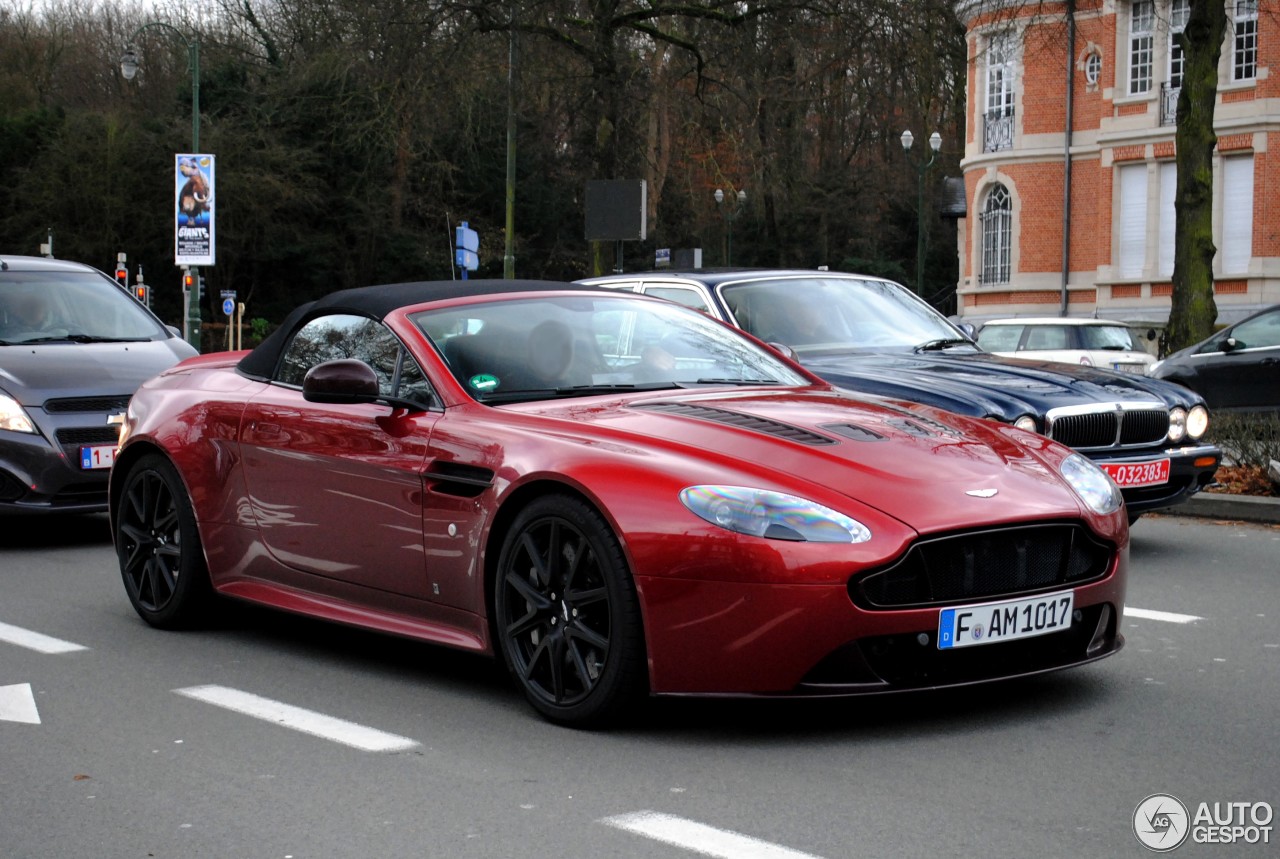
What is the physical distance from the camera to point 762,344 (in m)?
7.13

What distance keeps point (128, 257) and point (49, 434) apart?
5431cm

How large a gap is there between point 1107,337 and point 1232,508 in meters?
13.5

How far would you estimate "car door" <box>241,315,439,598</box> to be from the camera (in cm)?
602

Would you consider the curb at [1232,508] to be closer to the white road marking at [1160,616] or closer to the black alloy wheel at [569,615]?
the white road marking at [1160,616]

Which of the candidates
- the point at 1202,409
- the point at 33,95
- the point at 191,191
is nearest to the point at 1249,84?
the point at 191,191

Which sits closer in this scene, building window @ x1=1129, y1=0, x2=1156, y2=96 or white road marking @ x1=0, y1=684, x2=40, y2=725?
white road marking @ x1=0, y1=684, x2=40, y2=725

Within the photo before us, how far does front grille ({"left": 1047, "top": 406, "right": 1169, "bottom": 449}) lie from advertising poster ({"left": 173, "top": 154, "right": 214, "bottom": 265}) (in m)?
24.1

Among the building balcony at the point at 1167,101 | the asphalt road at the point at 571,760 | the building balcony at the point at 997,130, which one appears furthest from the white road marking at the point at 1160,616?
the building balcony at the point at 997,130

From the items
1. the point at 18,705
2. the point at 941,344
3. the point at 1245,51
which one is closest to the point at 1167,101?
the point at 1245,51

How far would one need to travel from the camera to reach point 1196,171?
19.8 metres

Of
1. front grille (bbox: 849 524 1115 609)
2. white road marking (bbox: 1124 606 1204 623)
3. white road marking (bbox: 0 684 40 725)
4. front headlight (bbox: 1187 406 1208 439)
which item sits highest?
front headlight (bbox: 1187 406 1208 439)

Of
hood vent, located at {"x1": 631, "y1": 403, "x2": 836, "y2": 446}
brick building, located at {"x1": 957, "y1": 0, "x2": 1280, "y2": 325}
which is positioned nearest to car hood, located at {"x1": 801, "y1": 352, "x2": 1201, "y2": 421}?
hood vent, located at {"x1": 631, "y1": 403, "x2": 836, "y2": 446}

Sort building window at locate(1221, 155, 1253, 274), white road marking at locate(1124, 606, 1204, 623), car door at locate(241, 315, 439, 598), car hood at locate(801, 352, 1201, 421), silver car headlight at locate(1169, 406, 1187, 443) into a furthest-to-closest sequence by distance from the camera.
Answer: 1. building window at locate(1221, 155, 1253, 274)
2. silver car headlight at locate(1169, 406, 1187, 443)
3. car hood at locate(801, 352, 1201, 421)
4. white road marking at locate(1124, 606, 1204, 623)
5. car door at locate(241, 315, 439, 598)

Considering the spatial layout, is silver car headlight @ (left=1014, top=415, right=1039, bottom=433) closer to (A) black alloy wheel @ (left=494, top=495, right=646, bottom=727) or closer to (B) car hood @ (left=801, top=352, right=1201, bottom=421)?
(B) car hood @ (left=801, top=352, right=1201, bottom=421)
